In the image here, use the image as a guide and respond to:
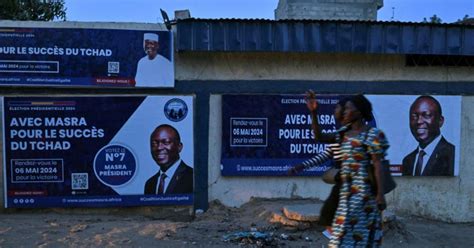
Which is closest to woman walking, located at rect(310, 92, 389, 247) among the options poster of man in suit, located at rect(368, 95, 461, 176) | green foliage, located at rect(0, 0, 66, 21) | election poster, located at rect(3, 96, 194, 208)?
election poster, located at rect(3, 96, 194, 208)

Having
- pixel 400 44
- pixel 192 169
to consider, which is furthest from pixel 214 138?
pixel 400 44

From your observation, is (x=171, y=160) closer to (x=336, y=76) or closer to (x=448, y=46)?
(x=336, y=76)

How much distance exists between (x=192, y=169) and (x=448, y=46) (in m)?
4.06

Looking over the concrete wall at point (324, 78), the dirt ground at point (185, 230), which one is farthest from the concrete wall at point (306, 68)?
the dirt ground at point (185, 230)

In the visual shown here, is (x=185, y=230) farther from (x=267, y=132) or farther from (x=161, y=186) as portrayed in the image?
(x=267, y=132)

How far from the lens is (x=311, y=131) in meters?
7.46

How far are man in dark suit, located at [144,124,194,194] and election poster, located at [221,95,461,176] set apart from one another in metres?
0.62

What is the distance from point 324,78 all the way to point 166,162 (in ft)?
8.51

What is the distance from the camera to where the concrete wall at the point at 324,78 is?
730 cm

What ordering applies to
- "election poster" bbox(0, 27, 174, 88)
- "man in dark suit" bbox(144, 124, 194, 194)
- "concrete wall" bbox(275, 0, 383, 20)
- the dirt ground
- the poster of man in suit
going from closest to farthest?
the dirt ground, "election poster" bbox(0, 27, 174, 88), "man in dark suit" bbox(144, 124, 194, 194), the poster of man in suit, "concrete wall" bbox(275, 0, 383, 20)

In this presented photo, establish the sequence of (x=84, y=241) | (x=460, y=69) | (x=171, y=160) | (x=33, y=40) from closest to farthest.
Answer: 1. (x=84, y=241)
2. (x=33, y=40)
3. (x=171, y=160)
4. (x=460, y=69)

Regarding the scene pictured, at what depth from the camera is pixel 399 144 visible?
762cm

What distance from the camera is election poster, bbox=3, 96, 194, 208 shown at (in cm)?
687

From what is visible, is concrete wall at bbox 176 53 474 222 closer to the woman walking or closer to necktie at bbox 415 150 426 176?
necktie at bbox 415 150 426 176
